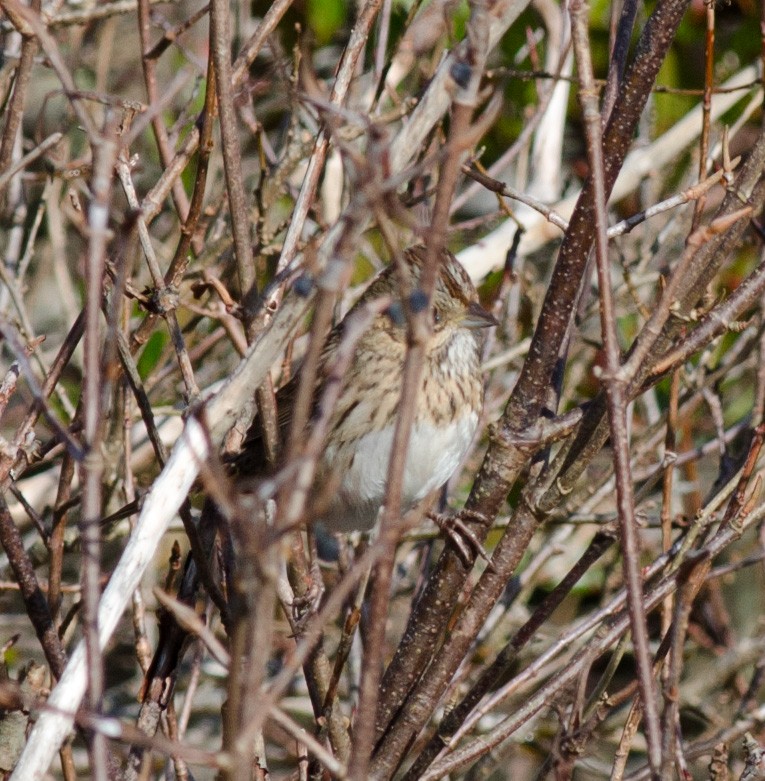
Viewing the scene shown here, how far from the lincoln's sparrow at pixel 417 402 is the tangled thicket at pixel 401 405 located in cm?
16

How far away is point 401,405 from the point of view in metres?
1.32

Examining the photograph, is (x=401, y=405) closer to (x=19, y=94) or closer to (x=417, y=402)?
(x=19, y=94)

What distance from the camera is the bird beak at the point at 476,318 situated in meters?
3.12

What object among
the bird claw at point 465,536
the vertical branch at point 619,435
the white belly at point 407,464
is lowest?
the white belly at point 407,464

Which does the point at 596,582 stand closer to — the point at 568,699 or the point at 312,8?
the point at 568,699

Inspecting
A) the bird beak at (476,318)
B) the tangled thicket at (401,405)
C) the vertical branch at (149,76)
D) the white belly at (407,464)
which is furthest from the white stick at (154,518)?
the bird beak at (476,318)

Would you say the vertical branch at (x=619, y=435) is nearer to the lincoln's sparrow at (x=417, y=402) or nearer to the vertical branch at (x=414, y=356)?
the vertical branch at (x=414, y=356)

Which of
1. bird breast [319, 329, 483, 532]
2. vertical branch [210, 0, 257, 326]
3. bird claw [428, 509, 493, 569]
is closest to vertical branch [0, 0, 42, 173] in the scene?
vertical branch [210, 0, 257, 326]

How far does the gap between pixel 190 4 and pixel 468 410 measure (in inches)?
110

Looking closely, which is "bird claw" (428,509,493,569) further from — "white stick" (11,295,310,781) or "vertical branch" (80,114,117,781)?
"vertical branch" (80,114,117,781)

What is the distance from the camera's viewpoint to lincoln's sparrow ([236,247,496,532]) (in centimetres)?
309

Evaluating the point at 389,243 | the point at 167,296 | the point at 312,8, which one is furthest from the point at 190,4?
the point at 389,243

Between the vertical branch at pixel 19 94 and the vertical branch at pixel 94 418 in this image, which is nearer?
the vertical branch at pixel 94 418

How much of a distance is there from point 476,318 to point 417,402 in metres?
0.27
